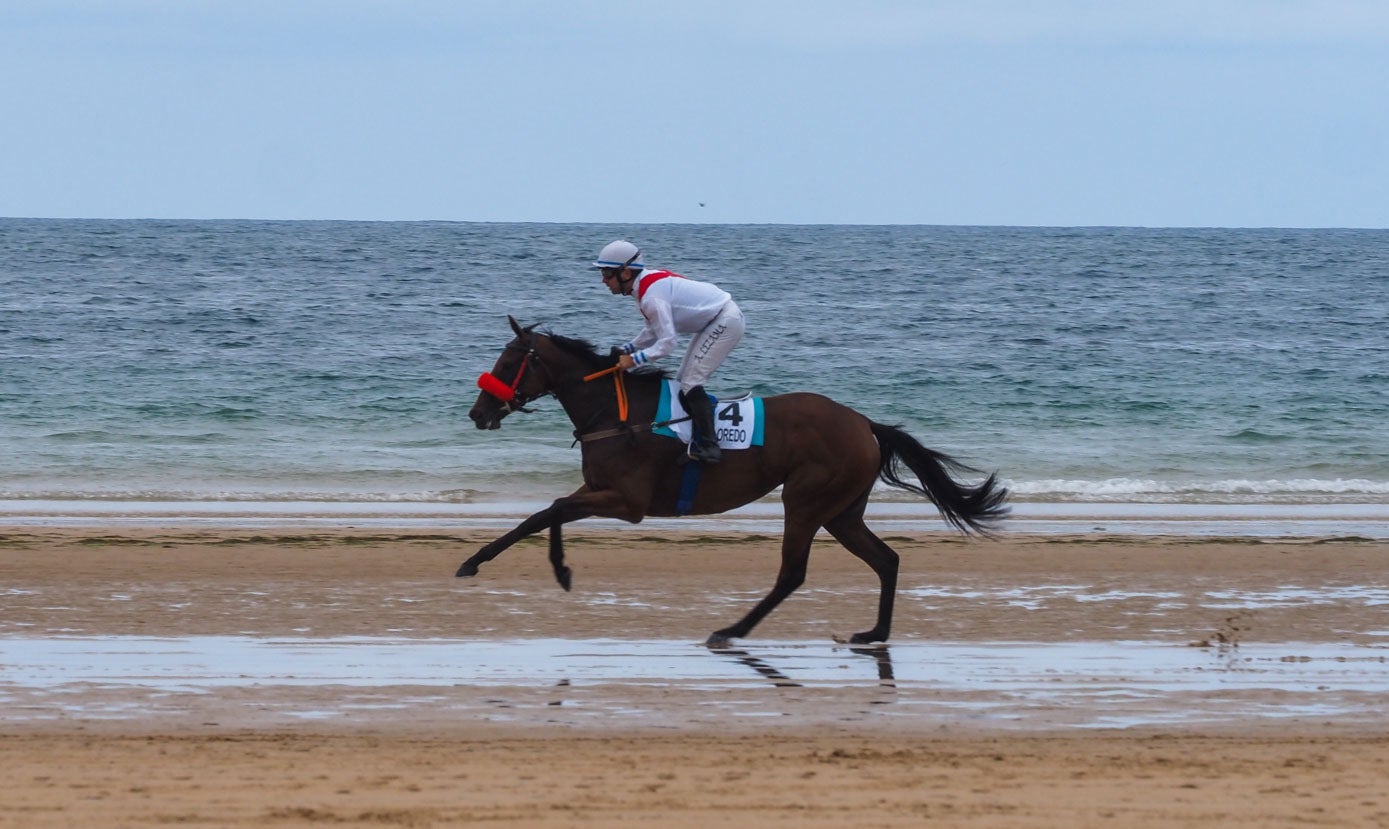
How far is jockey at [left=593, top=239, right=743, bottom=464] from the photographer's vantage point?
31.3ft

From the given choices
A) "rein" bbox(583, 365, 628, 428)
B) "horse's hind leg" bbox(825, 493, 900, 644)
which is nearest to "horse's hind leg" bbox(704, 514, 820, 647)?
"horse's hind leg" bbox(825, 493, 900, 644)

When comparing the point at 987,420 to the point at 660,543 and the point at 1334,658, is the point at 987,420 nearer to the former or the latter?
the point at 660,543

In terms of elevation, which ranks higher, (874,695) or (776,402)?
(776,402)

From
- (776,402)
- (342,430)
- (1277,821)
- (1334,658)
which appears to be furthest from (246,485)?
(1277,821)

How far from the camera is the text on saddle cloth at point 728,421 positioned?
9.66 metres

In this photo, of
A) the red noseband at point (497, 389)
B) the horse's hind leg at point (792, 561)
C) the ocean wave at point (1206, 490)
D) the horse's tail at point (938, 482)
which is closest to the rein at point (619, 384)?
the red noseband at point (497, 389)

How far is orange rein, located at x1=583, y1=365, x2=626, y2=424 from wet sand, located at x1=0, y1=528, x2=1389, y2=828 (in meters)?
1.23

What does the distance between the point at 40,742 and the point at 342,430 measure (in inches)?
644

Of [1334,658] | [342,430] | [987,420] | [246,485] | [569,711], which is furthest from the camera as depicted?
[987,420]

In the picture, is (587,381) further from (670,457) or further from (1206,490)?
(1206,490)

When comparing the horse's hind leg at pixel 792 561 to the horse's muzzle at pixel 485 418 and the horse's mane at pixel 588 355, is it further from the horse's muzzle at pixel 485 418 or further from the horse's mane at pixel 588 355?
the horse's muzzle at pixel 485 418

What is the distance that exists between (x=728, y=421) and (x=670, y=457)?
40cm

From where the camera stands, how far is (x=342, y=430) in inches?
894

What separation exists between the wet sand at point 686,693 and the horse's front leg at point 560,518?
38 centimetres
